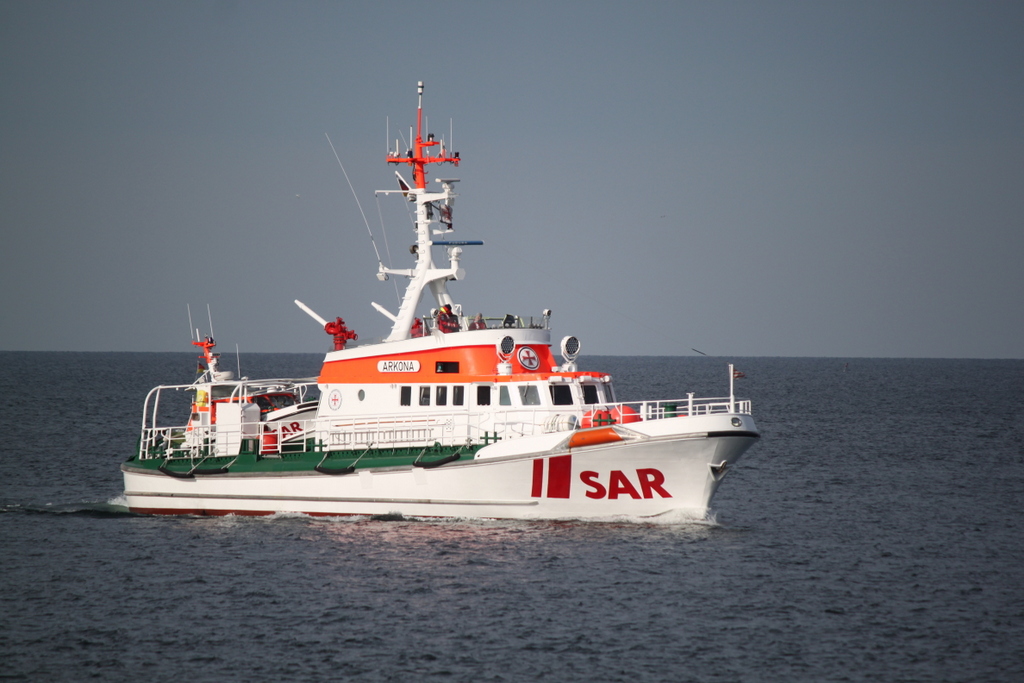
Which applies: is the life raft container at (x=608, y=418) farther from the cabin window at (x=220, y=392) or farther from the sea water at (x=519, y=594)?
the cabin window at (x=220, y=392)

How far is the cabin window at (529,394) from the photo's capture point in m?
23.0

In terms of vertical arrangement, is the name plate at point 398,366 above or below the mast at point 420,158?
below

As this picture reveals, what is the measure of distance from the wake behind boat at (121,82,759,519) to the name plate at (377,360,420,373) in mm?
24

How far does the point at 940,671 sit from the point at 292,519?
1462 cm

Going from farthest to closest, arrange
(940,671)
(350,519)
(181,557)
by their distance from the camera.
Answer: (350,519)
(181,557)
(940,671)

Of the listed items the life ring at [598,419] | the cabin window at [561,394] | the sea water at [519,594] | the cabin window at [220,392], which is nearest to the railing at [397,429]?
the life ring at [598,419]

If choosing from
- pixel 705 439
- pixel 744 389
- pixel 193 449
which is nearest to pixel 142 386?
pixel 744 389

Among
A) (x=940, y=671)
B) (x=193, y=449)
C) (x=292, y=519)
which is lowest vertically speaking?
(x=940, y=671)

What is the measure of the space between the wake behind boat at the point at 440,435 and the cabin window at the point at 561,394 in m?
0.03

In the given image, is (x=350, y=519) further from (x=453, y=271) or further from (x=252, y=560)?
(x=453, y=271)

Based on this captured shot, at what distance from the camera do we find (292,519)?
77.5ft

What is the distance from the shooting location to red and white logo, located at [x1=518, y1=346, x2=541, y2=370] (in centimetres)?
2353

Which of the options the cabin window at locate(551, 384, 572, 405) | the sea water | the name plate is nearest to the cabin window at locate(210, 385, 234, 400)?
the sea water

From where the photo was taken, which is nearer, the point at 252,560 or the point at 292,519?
the point at 252,560
